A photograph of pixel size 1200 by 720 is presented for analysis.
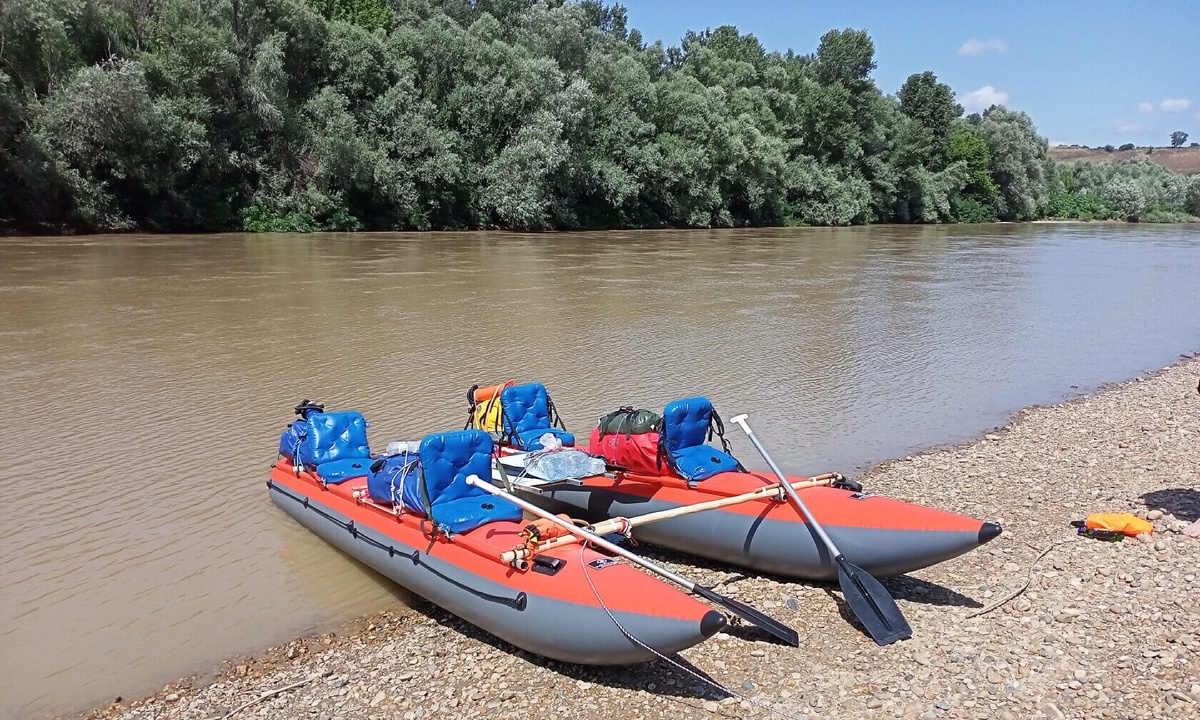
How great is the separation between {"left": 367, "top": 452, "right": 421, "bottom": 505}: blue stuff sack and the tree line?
2651 centimetres

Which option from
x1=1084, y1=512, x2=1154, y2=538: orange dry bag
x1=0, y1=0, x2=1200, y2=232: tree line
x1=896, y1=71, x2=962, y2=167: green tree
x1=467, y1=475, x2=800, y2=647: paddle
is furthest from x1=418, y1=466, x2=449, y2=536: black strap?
x1=896, y1=71, x2=962, y2=167: green tree

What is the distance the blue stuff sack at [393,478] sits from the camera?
5570mm

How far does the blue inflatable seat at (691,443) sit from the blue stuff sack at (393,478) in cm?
189

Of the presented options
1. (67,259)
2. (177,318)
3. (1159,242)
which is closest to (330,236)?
(67,259)

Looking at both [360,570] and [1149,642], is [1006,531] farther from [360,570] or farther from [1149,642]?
[360,570]

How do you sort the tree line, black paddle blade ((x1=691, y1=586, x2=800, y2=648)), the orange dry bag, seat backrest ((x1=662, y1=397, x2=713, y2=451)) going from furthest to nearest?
the tree line < seat backrest ((x1=662, y1=397, x2=713, y2=451)) < the orange dry bag < black paddle blade ((x1=691, y1=586, x2=800, y2=648))

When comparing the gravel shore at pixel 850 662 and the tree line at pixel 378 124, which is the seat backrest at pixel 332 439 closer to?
the gravel shore at pixel 850 662

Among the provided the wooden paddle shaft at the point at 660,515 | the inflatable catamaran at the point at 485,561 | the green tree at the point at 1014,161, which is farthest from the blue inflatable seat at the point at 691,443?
the green tree at the point at 1014,161

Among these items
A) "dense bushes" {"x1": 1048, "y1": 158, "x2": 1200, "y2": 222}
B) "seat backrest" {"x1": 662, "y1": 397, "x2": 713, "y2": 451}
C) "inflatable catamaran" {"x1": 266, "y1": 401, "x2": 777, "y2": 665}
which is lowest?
"inflatable catamaran" {"x1": 266, "y1": 401, "x2": 777, "y2": 665}

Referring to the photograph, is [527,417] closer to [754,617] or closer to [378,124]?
[754,617]

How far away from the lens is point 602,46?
4275 cm

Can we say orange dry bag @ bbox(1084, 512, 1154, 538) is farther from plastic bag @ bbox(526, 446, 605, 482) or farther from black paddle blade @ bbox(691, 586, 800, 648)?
plastic bag @ bbox(526, 446, 605, 482)

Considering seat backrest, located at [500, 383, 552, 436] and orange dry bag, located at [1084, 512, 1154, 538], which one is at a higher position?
seat backrest, located at [500, 383, 552, 436]

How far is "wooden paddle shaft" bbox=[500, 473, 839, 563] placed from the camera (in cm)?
480
